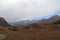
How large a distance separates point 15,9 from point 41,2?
0.50m

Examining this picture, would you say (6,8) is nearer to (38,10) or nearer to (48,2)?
(38,10)

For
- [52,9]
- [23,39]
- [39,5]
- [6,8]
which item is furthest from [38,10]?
[23,39]

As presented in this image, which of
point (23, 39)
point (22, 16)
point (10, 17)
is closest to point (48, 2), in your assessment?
point (22, 16)

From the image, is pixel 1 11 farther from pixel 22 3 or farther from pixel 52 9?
pixel 52 9

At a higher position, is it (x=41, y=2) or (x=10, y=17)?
(x=41, y=2)

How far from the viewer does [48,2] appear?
2490mm

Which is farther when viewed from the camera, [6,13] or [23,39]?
[6,13]

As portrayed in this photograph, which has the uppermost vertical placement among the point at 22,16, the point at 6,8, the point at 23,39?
the point at 6,8

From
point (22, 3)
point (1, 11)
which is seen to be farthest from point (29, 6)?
point (1, 11)

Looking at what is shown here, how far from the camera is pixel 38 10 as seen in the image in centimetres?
244

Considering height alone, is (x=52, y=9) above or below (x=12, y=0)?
below

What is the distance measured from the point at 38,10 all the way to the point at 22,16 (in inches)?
12.3

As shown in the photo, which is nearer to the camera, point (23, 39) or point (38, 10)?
point (23, 39)

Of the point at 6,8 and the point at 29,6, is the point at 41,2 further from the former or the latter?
the point at 6,8
